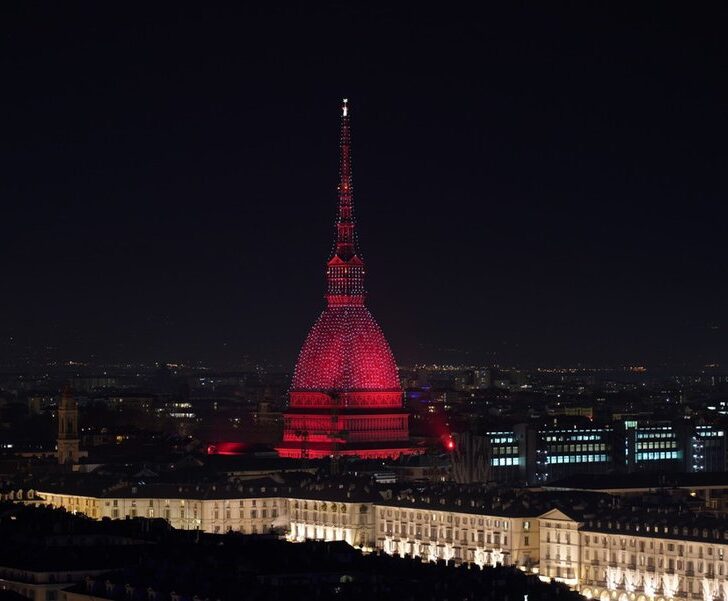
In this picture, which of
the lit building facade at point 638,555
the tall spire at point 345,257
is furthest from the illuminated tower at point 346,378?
the lit building facade at point 638,555

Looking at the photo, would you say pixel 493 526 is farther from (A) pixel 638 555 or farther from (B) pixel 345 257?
(B) pixel 345 257

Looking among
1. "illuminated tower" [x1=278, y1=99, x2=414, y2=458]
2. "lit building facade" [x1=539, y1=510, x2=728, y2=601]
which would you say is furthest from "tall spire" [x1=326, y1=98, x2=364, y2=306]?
"lit building facade" [x1=539, y1=510, x2=728, y2=601]

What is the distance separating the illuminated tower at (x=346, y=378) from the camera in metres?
174

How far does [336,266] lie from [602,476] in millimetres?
37469

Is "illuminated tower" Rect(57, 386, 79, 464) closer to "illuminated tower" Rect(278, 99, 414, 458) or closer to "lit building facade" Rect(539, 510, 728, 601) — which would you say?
"illuminated tower" Rect(278, 99, 414, 458)

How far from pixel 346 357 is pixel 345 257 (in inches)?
226

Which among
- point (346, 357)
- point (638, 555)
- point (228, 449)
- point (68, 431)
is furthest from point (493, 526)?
point (346, 357)

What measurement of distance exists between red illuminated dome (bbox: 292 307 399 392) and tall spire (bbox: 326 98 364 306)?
102cm

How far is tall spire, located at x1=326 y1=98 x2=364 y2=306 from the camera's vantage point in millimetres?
178125

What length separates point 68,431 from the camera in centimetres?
16512

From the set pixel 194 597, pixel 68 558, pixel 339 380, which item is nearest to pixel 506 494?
pixel 68 558

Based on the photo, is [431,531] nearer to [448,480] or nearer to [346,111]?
[448,480]

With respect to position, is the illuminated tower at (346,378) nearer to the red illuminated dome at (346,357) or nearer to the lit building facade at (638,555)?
the red illuminated dome at (346,357)

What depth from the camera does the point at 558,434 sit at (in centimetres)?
17938
